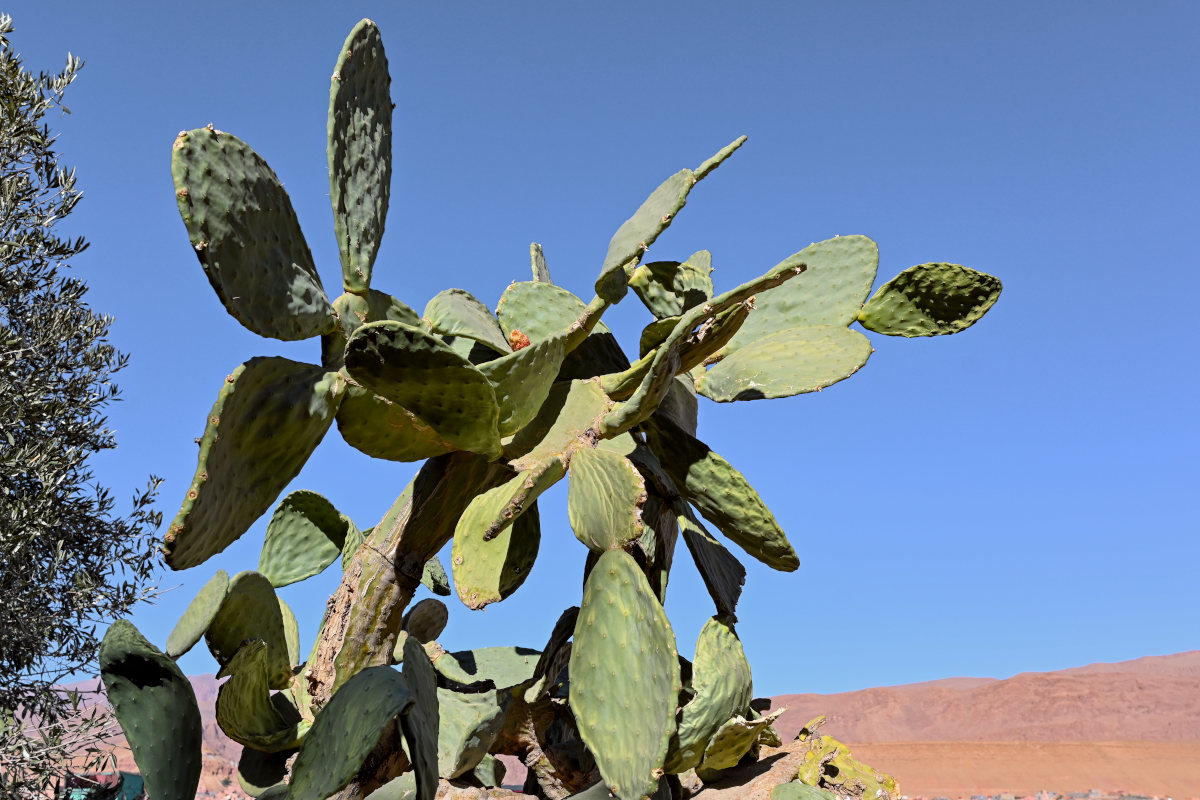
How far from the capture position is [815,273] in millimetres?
2697

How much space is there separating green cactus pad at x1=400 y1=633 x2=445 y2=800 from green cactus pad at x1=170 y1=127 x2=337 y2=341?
0.67 metres

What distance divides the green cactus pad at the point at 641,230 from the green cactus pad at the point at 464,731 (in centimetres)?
111

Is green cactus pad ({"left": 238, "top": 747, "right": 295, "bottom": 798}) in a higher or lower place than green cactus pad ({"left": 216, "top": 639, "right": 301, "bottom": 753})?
lower

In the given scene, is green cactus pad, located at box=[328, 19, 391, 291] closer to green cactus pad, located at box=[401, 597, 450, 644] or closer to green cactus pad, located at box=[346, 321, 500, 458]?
green cactus pad, located at box=[346, 321, 500, 458]

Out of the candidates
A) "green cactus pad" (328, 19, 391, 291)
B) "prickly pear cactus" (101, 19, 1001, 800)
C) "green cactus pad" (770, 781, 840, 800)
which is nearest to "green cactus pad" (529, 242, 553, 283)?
"prickly pear cactus" (101, 19, 1001, 800)

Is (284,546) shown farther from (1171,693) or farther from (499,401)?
(1171,693)

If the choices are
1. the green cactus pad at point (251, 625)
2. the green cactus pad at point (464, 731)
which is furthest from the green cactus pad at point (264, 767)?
the green cactus pad at point (464, 731)

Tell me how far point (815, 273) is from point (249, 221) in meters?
1.58

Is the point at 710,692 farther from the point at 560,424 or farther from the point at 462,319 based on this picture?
the point at 462,319

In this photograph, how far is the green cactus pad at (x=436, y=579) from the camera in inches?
127

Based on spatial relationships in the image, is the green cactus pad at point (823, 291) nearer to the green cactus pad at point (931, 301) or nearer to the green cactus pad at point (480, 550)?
the green cactus pad at point (931, 301)

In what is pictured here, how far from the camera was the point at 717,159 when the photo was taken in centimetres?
213

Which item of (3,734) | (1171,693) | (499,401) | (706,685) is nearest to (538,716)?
(706,685)

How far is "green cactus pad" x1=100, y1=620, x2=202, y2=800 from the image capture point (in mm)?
1838
